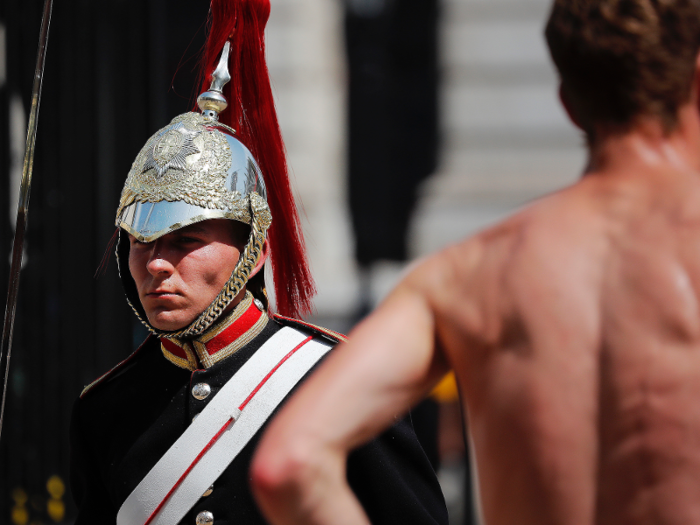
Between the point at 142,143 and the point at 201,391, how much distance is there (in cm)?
349

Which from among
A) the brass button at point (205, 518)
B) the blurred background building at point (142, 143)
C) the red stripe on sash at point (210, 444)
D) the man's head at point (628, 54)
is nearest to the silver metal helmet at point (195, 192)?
the red stripe on sash at point (210, 444)

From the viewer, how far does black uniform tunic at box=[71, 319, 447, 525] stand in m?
2.13

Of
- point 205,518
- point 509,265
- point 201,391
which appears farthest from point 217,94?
point 509,265

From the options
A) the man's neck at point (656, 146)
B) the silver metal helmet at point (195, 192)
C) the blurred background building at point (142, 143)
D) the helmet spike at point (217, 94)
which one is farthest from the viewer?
the blurred background building at point (142, 143)

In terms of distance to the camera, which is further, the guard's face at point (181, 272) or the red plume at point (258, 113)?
the red plume at point (258, 113)

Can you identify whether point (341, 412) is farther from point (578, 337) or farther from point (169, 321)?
point (169, 321)

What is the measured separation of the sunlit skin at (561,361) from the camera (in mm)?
1127

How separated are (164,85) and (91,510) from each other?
388 cm

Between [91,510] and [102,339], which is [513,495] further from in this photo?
[102,339]

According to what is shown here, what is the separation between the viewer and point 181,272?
7.29 feet

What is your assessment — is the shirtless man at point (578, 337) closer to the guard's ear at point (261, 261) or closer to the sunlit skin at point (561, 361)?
the sunlit skin at point (561, 361)

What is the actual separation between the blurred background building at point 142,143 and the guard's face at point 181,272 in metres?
3.19

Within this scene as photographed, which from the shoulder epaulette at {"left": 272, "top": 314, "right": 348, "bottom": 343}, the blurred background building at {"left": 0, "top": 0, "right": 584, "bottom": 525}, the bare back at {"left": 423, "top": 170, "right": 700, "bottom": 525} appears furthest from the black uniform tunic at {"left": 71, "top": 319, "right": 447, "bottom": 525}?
the blurred background building at {"left": 0, "top": 0, "right": 584, "bottom": 525}

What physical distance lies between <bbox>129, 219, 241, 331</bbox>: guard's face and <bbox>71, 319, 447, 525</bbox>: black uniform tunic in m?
0.21
